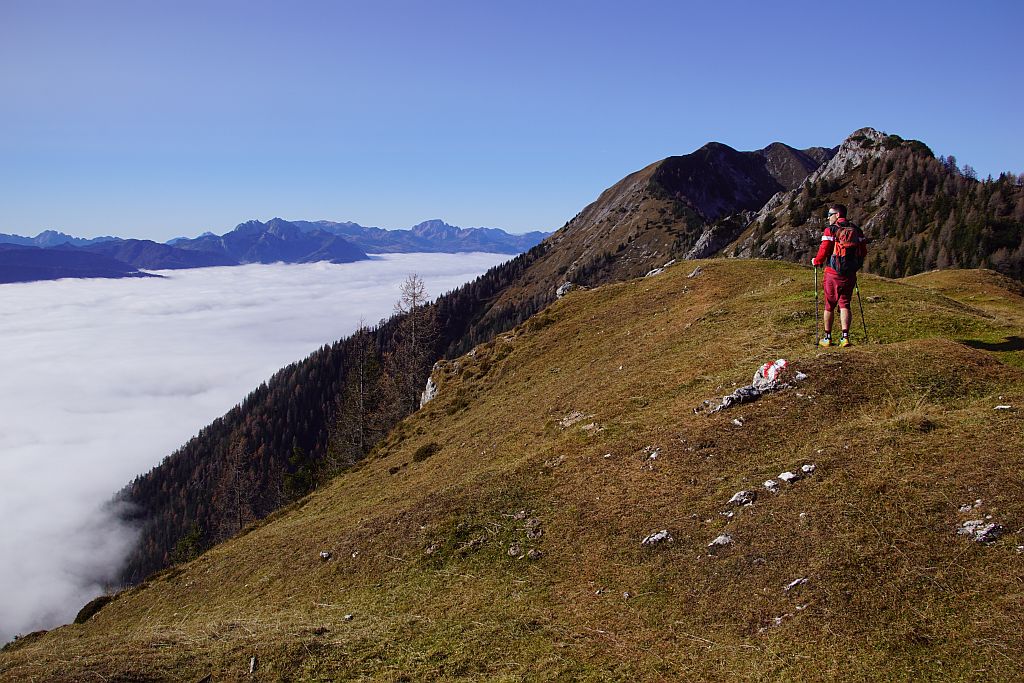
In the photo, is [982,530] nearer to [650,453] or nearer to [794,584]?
[794,584]

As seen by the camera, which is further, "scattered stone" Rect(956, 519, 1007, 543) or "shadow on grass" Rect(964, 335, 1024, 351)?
"shadow on grass" Rect(964, 335, 1024, 351)

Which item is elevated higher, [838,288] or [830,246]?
[830,246]

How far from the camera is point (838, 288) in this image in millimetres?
20094

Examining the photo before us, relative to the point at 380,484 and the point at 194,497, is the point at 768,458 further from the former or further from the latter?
the point at 194,497

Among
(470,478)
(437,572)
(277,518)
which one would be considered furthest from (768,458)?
(277,518)

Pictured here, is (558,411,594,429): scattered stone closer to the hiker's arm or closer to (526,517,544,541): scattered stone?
(526,517,544,541): scattered stone

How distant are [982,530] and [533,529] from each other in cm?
1025

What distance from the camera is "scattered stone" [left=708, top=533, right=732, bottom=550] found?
11891 millimetres

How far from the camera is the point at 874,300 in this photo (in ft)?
87.3

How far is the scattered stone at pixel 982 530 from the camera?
9641 mm

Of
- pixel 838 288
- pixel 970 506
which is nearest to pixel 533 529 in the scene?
pixel 970 506

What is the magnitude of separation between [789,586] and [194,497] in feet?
751

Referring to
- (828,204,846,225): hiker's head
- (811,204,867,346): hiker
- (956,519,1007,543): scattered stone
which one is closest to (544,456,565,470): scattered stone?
(811,204,867,346): hiker

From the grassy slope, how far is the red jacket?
3.23 m
